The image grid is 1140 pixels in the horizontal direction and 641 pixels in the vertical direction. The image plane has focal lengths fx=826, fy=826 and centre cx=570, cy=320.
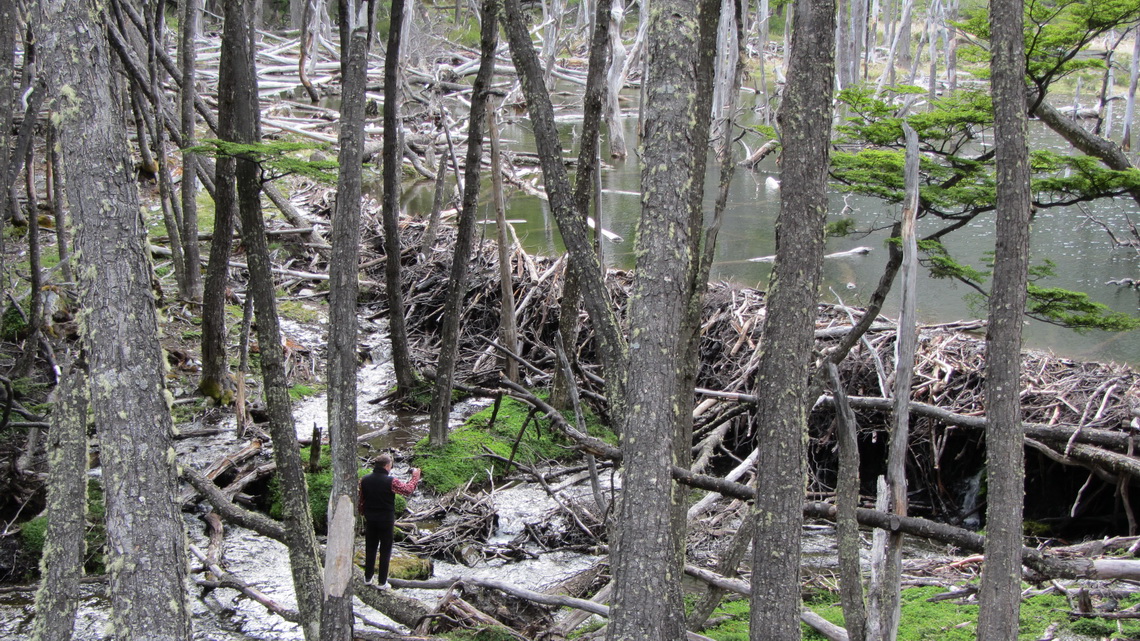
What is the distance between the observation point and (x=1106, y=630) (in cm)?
554

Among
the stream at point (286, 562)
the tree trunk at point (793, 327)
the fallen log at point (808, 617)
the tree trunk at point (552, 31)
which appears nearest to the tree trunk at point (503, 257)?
the stream at point (286, 562)

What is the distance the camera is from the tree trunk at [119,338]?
3412mm

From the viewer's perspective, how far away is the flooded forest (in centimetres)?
361

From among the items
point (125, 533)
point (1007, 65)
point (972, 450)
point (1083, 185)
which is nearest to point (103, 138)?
point (125, 533)

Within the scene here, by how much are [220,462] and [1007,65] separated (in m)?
7.42

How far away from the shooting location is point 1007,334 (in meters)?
4.31

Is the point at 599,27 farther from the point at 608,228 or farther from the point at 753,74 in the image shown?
the point at 753,74

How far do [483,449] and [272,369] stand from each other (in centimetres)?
446

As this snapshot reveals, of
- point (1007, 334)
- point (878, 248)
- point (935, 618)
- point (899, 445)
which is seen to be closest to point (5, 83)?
point (899, 445)

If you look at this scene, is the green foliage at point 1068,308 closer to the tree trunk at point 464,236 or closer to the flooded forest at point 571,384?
the flooded forest at point 571,384

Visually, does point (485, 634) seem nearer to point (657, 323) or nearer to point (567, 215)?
point (567, 215)

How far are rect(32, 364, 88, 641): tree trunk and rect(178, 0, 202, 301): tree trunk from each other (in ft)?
15.7

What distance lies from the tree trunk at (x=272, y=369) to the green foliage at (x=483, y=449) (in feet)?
11.6

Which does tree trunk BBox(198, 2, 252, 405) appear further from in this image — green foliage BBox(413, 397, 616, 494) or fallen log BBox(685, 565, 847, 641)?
fallen log BBox(685, 565, 847, 641)
